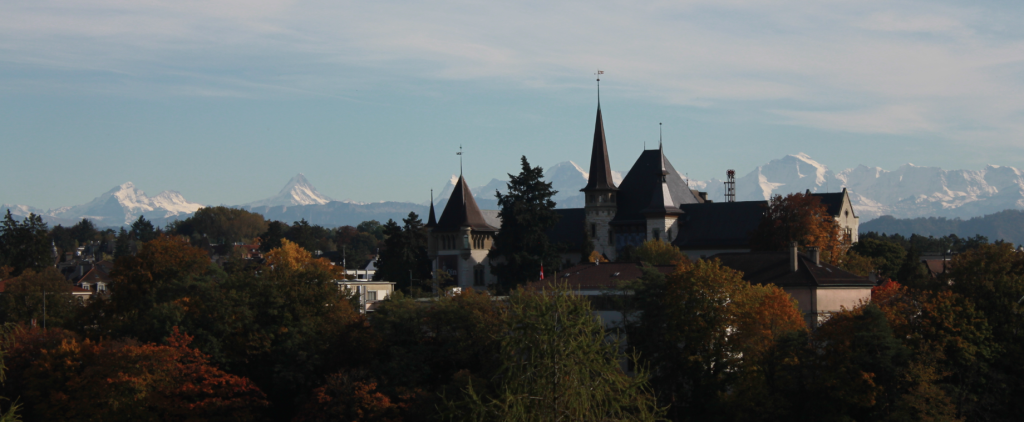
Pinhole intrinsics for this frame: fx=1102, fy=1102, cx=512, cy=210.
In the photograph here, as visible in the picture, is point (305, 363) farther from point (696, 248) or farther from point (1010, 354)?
point (696, 248)

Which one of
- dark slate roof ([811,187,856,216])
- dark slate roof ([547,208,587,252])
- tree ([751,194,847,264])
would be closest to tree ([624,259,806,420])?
tree ([751,194,847,264])

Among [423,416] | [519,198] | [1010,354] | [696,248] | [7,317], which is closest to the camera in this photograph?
[1010,354]

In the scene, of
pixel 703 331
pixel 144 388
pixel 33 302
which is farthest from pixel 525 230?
pixel 33 302

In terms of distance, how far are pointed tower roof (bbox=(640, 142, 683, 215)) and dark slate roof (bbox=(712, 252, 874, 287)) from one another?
28.3 metres

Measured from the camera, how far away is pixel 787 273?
206 feet

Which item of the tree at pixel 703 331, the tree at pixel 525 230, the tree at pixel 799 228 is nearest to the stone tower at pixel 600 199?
the tree at pixel 525 230

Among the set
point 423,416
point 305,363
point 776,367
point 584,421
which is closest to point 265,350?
point 305,363

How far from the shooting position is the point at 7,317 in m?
80.6

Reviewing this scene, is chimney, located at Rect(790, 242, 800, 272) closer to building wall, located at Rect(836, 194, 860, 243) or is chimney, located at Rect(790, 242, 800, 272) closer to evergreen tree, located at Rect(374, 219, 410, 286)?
building wall, located at Rect(836, 194, 860, 243)

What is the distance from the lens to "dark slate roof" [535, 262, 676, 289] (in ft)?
214

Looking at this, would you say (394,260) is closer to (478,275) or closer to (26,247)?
(478,275)

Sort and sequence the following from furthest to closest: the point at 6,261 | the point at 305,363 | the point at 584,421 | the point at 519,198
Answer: the point at 6,261 < the point at 519,198 < the point at 305,363 < the point at 584,421

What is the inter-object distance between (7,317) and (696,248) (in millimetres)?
54389

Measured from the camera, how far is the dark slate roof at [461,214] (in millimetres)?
99312
